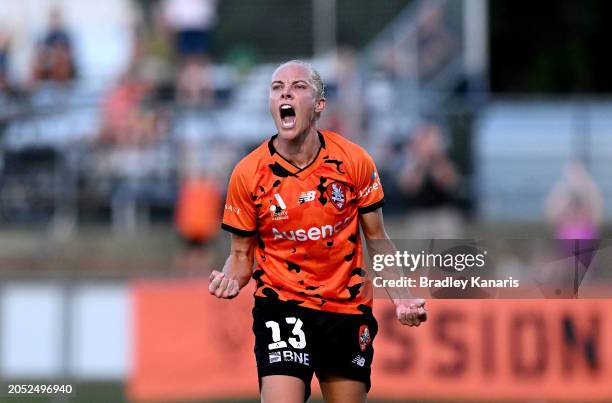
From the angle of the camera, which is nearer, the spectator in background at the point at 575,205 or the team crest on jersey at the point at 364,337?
the team crest on jersey at the point at 364,337

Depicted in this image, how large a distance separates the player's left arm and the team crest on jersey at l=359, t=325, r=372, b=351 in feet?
0.63

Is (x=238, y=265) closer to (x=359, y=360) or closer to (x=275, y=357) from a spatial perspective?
(x=275, y=357)

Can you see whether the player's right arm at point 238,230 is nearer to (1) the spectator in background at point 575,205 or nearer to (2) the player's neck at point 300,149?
(2) the player's neck at point 300,149

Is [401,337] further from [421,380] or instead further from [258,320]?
[258,320]

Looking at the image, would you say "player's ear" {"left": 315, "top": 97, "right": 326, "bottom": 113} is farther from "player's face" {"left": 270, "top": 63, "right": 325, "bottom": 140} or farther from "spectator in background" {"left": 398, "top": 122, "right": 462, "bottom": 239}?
"spectator in background" {"left": 398, "top": 122, "right": 462, "bottom": 239}

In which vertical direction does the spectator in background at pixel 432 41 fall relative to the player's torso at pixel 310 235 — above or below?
above

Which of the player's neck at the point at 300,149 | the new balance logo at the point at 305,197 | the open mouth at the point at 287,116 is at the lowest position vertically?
the new balance logo at the point at 305,197

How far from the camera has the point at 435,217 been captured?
15953 millimetres

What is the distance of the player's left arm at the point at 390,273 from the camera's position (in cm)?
705

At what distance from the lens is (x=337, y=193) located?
7.02 metres

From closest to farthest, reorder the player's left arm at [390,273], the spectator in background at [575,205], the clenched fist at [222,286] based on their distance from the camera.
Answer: the clenched fist at [222,286] < the player's left arm at [390,273] < the spectator in background at [575,205]

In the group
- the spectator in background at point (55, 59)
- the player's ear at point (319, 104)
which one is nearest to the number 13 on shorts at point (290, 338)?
the player's ear at point (319, 104)

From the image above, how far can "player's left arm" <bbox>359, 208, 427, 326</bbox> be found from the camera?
7.05 m

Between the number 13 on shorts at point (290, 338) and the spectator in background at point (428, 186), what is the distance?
28.9 ft
